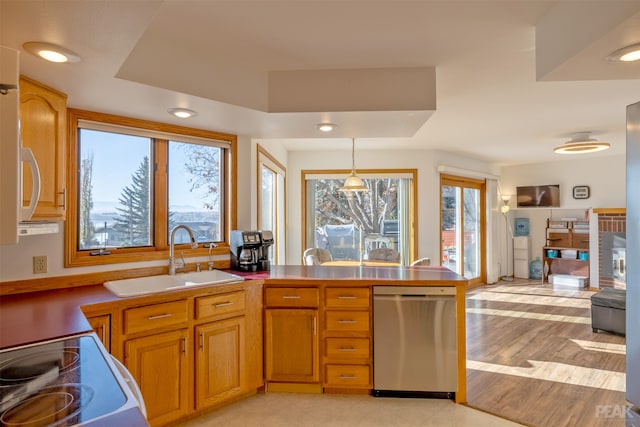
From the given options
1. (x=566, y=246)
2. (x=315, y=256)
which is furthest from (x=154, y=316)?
(x=566, y=246)

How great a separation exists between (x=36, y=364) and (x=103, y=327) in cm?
86

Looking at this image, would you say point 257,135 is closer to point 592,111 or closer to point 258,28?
point 258,28

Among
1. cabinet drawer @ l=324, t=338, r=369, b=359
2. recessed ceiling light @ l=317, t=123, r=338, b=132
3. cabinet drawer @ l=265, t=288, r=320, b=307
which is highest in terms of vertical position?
recessed ceiling light @ l=317, t=123, r=338, b=132

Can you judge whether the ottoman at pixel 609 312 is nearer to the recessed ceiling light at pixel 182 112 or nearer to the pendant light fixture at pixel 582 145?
the pendant light fixture at pixel 582 145

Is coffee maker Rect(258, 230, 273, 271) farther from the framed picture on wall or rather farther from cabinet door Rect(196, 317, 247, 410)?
the framed picture on wall

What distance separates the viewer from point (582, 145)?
14.2ft

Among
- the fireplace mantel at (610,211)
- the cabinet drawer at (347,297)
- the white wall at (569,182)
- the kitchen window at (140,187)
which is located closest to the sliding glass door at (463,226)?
the white wall at (569,182)

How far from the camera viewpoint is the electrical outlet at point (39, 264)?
7.05 feet

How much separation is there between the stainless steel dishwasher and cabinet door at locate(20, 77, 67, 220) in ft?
7.02

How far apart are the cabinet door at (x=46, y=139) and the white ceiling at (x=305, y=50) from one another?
88mm

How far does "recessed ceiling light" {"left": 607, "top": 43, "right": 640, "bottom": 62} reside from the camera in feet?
4.86

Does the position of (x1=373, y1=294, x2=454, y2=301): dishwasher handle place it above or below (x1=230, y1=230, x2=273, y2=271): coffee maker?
below

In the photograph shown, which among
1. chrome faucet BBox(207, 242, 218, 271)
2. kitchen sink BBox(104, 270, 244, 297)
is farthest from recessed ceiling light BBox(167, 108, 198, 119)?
kitchen sink BBox(104, 270, 244, 297)

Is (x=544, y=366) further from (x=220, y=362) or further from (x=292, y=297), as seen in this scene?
(x=220, y=362)
